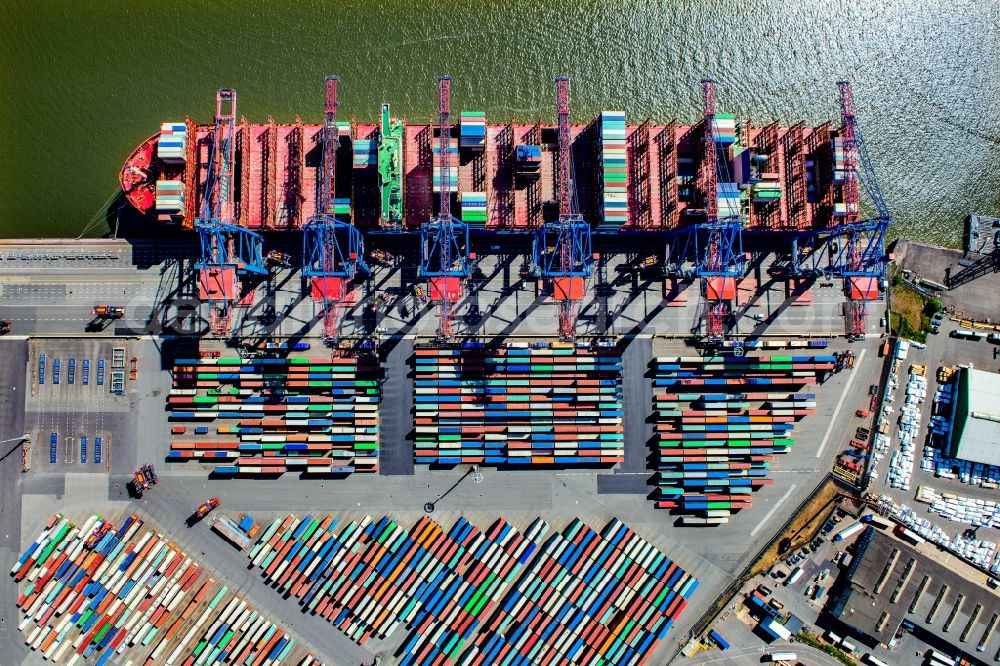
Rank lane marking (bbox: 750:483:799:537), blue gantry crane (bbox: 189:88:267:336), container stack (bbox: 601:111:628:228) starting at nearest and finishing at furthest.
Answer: blue gantry crane (bbox: 189:88:267:336), container stack (bbox: 601:111:628:228), lane marking (bbox: 750:483:799:537)

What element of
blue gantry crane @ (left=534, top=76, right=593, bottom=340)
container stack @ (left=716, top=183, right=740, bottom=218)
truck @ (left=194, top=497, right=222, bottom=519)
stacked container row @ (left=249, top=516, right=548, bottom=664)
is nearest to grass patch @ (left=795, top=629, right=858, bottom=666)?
stacked container row @ (left=249, top=516, right=548, bottom=664)

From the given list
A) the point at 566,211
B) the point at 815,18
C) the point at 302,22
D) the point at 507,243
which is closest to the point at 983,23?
the point at 815,18

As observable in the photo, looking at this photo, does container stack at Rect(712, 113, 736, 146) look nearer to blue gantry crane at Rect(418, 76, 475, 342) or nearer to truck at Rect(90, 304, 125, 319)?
blue gantry crane at Rect(418, 76, 475, 342)

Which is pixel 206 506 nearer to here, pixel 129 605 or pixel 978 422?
pixel 129 605

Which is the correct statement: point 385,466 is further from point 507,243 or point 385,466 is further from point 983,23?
point 983,23

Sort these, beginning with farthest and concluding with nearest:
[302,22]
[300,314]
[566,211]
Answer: [302,22]
[300,314]
[566,211]

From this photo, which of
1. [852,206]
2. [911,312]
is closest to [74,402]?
[852,206]
